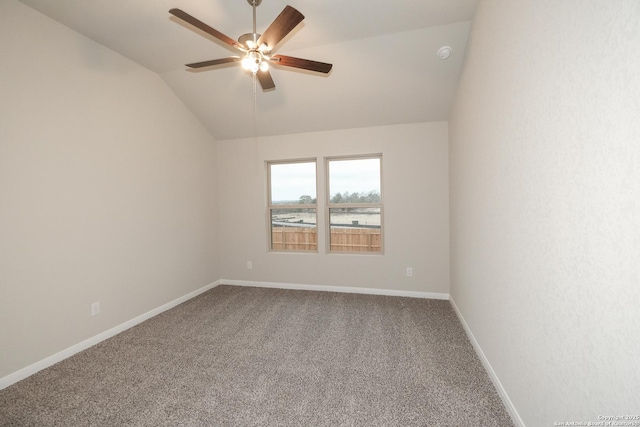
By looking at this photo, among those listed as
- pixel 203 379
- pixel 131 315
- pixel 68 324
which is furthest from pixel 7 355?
pixel 203 379

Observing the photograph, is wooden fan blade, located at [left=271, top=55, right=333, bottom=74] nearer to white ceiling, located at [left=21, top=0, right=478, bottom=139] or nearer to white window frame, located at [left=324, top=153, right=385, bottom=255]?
white ceiling, located at [left=21, top=0, right=478, bottom=139]

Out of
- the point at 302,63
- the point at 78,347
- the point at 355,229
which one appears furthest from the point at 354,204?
the point at 78,347

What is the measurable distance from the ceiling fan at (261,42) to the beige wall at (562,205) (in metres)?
1.24

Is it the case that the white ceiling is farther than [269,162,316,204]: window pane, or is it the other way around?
[269,162,316,204]: window pane

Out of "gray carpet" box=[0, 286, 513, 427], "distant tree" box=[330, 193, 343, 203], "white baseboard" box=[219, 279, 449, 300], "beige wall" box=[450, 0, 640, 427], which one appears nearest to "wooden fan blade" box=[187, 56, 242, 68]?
"beige wall" box=[450, 0, 640, 427]

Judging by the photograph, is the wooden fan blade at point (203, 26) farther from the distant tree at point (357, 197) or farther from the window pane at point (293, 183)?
the distant tree at point (357, 197)

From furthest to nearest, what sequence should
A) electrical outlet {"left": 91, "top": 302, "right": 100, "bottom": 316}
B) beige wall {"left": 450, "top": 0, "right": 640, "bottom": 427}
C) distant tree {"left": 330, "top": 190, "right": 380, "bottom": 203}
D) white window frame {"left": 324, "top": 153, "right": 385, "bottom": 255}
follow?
1. distant tree {"left": 330, "top": 190, "right": 380, "bottom": 203}
2. white window frame {"left": 324, "top": 153, "right": 385, "bottom": 255}
3. electrical outlet {"left": 91, "top": 302, "right": 100, "bottom": 316}
4. beige wall {"left": 450, "top": 0, "right": 640, "bottom": 427}

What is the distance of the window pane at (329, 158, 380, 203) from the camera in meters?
4.01

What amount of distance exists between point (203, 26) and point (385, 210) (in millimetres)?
2948

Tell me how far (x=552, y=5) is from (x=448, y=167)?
8.28 ft

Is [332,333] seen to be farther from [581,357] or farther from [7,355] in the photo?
[7,355]

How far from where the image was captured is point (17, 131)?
2047mm

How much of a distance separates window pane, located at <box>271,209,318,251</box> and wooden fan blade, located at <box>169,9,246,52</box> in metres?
2.72

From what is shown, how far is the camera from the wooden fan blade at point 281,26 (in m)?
1.59
